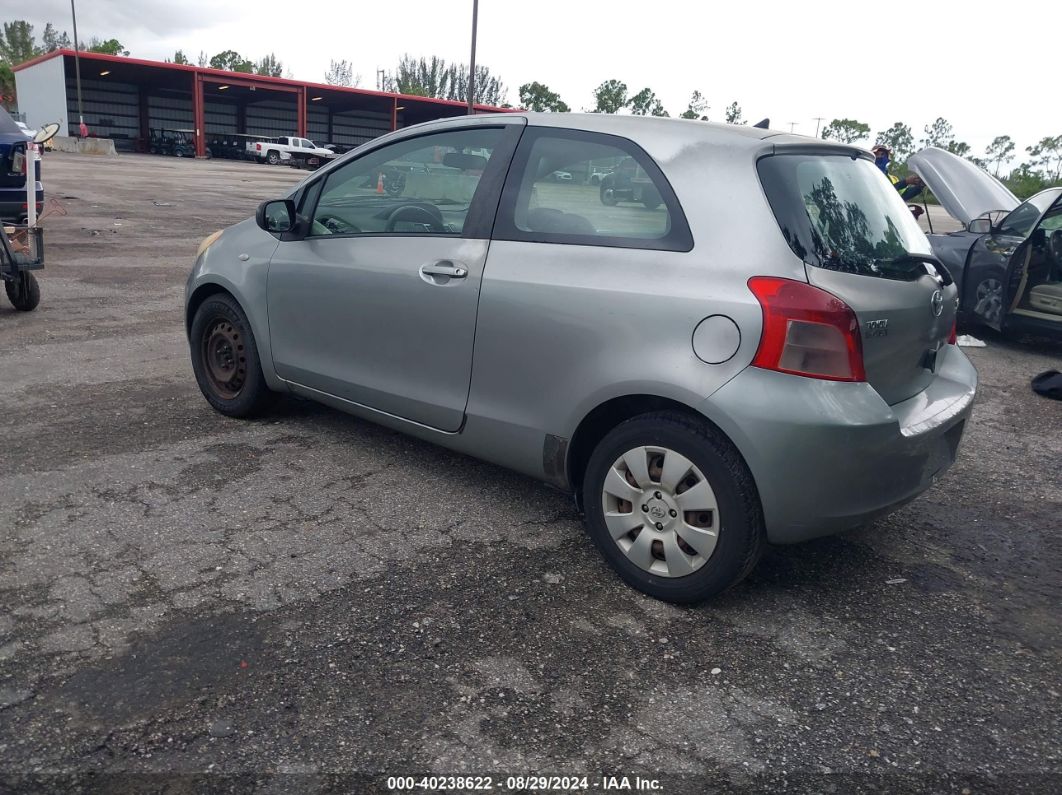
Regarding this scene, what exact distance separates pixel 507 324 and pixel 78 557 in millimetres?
1866

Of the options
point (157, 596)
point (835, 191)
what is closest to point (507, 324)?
point (835, 191)

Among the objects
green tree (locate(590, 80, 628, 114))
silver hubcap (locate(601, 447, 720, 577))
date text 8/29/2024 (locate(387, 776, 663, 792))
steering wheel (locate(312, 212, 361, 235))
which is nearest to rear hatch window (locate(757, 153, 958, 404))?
silver hubcap (locate(601, 447, 720, 577))

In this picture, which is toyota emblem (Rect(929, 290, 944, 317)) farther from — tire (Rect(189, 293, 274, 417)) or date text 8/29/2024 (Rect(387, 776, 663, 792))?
tire (Rect(189, 293, 274, 417))

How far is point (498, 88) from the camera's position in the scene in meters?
118

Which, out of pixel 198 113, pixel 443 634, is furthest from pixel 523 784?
pixel 198 113

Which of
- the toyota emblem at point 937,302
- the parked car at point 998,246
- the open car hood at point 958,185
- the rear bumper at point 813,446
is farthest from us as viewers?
the open car hood at point 958,185

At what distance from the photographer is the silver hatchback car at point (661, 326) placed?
295 centimetres

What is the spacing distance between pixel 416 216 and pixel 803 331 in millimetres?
1914

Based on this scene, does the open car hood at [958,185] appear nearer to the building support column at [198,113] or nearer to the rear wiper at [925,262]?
the rear wiper at [925,262]

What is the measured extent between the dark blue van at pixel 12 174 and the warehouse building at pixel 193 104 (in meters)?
43.1

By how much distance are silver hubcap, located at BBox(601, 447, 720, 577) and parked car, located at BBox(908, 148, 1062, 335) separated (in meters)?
6.54

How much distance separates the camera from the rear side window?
3252 millimetres

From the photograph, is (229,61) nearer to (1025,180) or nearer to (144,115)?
(144,115)

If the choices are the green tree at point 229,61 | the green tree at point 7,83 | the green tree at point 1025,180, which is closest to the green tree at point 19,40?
the green tree at point 229,61
